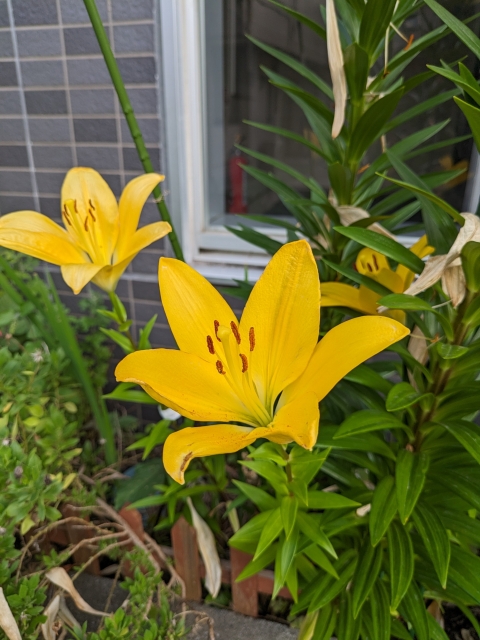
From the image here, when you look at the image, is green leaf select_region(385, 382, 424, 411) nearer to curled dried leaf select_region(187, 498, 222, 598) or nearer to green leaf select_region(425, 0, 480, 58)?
green leaf select_region(425, 0, 480, 58)

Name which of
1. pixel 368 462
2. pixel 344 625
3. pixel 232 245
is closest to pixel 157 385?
pixel 368 462

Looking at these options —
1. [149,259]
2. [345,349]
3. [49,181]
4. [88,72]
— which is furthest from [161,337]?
[345,349]

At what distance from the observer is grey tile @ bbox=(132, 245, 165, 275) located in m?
1.44

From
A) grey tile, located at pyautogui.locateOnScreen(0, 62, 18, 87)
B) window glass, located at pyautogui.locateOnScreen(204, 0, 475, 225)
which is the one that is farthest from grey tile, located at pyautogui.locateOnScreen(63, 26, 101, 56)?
window glass, located at pyautogui.locateOnScreen(204, 0, 475, 225)

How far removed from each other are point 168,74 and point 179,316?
99cm

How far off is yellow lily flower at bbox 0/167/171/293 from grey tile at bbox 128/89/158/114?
23.8 inches

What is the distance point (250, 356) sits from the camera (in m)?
0.56

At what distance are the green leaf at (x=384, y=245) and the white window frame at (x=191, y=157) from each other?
→ 26.2 inches

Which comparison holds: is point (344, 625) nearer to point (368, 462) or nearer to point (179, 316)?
point (368, 462)

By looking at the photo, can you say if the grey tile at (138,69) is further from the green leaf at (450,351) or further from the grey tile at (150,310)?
the green leaf at (450,351)

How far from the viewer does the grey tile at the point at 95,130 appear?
137 centimetres

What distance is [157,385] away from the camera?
50 cm

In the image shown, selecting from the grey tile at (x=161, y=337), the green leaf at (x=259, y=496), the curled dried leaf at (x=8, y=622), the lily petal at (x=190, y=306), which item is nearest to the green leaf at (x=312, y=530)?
the green leaf at (x=259, y=496)

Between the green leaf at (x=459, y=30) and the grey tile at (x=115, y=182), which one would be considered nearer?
the green leaf at (x=459, y=30)
